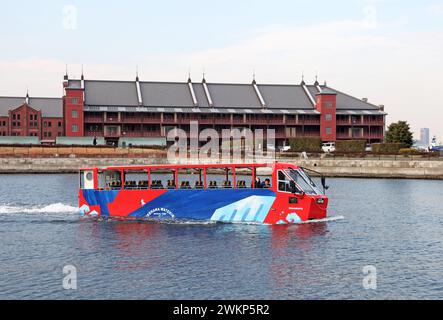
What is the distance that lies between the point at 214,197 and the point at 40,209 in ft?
62.9

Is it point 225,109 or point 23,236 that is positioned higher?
point 225,109

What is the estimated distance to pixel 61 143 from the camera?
13312cm

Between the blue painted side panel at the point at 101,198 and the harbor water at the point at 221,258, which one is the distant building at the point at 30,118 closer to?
the harbor water at the point at 221,258

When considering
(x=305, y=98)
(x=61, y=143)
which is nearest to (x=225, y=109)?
(x=305, y=98)

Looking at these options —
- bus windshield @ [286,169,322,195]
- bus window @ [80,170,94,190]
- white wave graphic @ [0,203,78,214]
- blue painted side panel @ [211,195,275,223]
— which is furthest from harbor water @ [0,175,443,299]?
bus window @ [80,170,94,190]

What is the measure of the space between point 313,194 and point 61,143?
3845 inches

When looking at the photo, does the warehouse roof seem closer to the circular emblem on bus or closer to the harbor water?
the harbor water

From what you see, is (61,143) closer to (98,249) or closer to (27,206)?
(27,206)

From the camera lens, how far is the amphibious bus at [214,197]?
1715 inches

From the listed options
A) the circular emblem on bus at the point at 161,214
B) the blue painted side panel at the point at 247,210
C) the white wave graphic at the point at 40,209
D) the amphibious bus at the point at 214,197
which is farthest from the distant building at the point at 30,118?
the blue painted side panel at the point at 247,210

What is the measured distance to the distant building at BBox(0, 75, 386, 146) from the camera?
140875 millimetres

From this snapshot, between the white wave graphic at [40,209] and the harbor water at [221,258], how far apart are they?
25 cm

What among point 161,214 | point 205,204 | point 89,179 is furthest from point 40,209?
point 205,204
